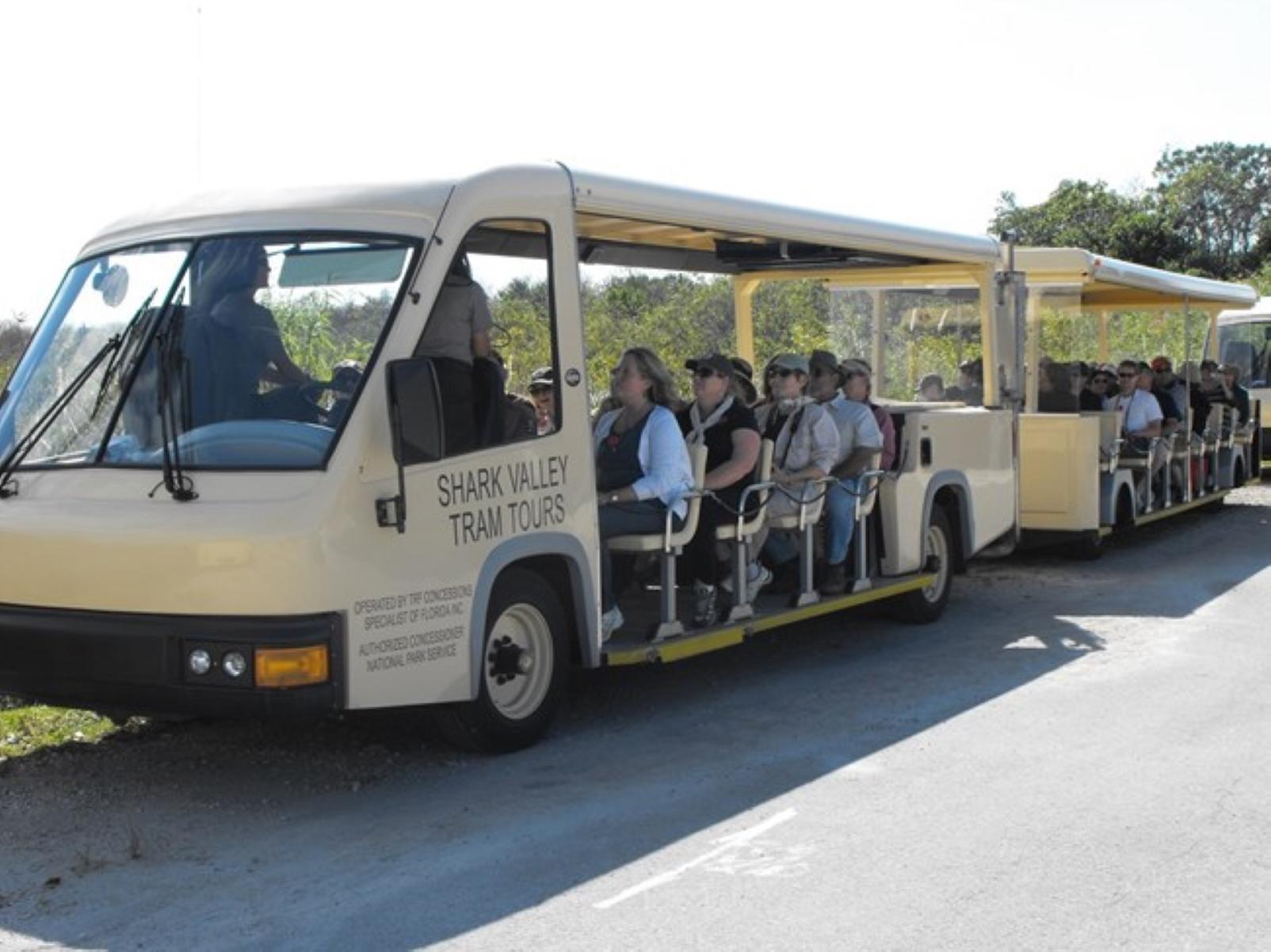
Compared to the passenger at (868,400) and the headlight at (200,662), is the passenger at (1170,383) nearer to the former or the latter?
the passenger at (868,400)

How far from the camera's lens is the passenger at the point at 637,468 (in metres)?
8.09

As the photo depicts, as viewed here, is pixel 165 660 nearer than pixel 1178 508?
Yes

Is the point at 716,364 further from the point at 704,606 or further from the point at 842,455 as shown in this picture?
the point at 842,455

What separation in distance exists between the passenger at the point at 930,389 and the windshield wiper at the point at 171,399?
266 inches

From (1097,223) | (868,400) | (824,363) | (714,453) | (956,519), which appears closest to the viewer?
(714,453)

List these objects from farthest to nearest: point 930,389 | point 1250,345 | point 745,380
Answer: point 1250,345, point 930,389, point 745,380

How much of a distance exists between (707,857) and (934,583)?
5675mm

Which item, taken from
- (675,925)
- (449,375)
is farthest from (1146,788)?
(449,375)

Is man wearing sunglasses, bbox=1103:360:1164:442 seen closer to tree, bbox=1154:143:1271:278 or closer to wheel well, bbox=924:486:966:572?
wheel well, bbox=924:486:966:572

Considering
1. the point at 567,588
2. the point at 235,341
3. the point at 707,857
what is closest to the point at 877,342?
the point at 567,588

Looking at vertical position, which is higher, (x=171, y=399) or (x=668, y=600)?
(x=171, y=399)

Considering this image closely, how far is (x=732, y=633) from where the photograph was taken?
28.3ft

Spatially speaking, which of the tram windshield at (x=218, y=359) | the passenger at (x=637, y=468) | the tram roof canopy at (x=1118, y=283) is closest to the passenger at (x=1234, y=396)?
the tram roof canopy at (x=1118, y=283)

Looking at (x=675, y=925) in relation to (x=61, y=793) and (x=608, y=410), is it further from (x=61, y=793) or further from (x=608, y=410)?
(x=608, y=410)
